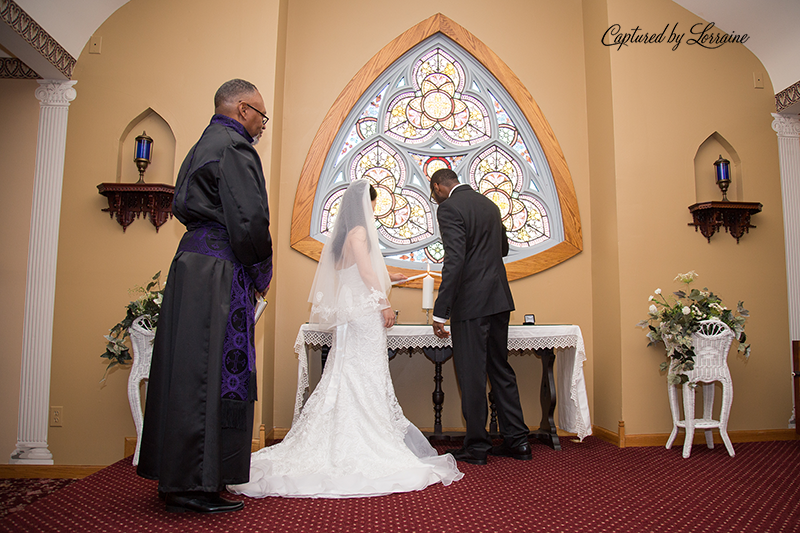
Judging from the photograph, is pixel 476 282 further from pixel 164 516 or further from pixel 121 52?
pixel 121 52

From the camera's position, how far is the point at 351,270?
3.51 meters

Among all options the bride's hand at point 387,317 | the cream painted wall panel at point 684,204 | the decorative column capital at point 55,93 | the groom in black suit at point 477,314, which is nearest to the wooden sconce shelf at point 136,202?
the decorative column capital at point 55,93

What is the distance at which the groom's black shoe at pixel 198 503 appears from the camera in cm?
227

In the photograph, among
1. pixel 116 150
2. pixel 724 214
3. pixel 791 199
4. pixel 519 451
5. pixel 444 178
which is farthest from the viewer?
pixel 791 199

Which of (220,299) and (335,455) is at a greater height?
(220,299)

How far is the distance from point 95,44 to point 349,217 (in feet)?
9.73

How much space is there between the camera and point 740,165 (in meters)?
4.84

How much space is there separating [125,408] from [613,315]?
4224 millimetres

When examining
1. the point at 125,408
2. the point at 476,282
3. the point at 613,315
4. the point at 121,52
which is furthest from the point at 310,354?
the point at 121,52

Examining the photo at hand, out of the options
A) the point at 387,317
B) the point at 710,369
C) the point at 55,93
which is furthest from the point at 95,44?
the point at 710,369

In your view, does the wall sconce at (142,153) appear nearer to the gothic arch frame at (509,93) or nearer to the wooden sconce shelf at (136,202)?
the wooden sconce shelf at (136,202)

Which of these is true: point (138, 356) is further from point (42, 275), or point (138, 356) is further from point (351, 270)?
point (351, 270)

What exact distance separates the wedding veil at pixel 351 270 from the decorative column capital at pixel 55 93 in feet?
9.09

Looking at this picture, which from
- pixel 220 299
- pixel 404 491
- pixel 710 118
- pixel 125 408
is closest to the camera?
pixel 220 299
